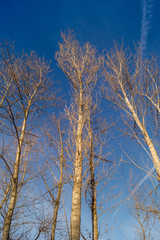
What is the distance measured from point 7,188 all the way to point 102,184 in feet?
11.9

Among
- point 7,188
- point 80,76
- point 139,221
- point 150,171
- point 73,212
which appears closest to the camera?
point 73,212

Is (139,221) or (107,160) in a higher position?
(107,160)

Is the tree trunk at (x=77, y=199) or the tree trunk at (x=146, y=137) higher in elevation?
the tree trunk at (x=146, y=137)

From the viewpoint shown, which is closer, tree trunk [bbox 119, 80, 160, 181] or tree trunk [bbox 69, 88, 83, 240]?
tree trunk [bbox 69, 88, 83, 240]

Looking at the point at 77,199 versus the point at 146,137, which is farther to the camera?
the point at 146,137

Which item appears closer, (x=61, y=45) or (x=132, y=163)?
(x=132, y=163)

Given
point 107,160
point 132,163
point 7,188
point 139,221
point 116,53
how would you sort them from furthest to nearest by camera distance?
point 139,221
point 116,53
point 7,188
point 107,160
point 132,163

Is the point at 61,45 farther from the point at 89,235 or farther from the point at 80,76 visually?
the point at 89,235

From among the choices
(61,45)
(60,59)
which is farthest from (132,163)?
(61,45)

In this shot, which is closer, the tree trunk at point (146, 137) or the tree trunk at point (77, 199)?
the tree trunk at point (77, 199)

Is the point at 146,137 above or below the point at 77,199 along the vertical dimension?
above

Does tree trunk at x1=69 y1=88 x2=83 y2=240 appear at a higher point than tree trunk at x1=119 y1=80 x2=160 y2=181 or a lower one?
lower

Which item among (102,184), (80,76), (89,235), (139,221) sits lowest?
(89,235)

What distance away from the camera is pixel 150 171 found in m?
4.23
